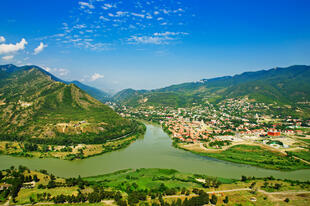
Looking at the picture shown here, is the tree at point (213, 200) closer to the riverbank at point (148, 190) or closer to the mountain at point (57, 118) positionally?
the riverbank at point (148, 190)

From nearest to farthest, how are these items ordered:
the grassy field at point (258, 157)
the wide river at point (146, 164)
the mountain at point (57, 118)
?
1. the wide river at point (146, 164)
2. the grassy field at point (258, 157)
3. the mountain at point (57, 118)

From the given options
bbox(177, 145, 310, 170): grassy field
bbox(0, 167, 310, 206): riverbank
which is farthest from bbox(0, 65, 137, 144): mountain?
bbox(177, 145, 310, 170): grassy field

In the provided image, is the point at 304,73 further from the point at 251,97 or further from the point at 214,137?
the point at 214,137

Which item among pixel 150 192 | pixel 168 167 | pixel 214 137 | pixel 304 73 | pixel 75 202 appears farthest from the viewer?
pixel 304 73

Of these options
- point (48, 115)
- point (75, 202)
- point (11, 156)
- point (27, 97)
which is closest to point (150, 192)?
point (75, 202)

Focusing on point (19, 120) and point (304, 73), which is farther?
point (304, 73)

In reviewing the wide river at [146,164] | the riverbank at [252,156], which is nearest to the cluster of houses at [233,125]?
the riverbank at [252,156]
